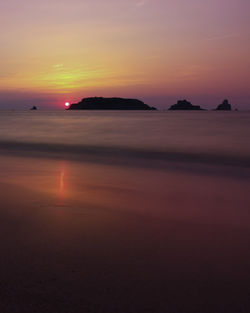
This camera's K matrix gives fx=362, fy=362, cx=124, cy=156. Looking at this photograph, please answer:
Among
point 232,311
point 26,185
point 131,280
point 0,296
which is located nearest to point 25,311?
point 0,296

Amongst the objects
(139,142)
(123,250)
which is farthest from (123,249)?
(139,142)

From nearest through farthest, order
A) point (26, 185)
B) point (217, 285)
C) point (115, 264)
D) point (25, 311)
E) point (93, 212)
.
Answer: point (25, 311), point (217, 285), point (115, 264), point (93, 212), point (26, 185)

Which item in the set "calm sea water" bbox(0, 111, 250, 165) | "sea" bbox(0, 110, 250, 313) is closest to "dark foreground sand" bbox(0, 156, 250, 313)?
"sea" bbox(0, 110, 250, 313)

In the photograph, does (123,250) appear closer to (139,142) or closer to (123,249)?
(123,249)

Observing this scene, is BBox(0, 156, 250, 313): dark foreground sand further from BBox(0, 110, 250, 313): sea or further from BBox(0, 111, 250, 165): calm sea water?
BBox(0, 111, 250, 165): calm sea water

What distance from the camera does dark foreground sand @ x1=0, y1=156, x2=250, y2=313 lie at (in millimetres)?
3275

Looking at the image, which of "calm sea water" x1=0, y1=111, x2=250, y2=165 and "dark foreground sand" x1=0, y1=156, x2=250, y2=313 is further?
"calm sea water" x1=0, y1=111, x2=250, y2=165

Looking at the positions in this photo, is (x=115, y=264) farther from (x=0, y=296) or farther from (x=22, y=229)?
(x=22, y=229)

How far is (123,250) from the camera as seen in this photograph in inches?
177

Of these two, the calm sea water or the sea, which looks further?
the calm sea water

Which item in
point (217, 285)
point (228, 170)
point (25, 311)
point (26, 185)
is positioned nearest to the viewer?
point (25, 311)

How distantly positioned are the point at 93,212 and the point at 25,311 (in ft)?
11.2

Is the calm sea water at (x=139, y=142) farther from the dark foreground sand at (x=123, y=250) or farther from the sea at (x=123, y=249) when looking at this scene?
the dark foreground sand at (x=123, y=250)

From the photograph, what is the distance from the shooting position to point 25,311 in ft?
9.89
